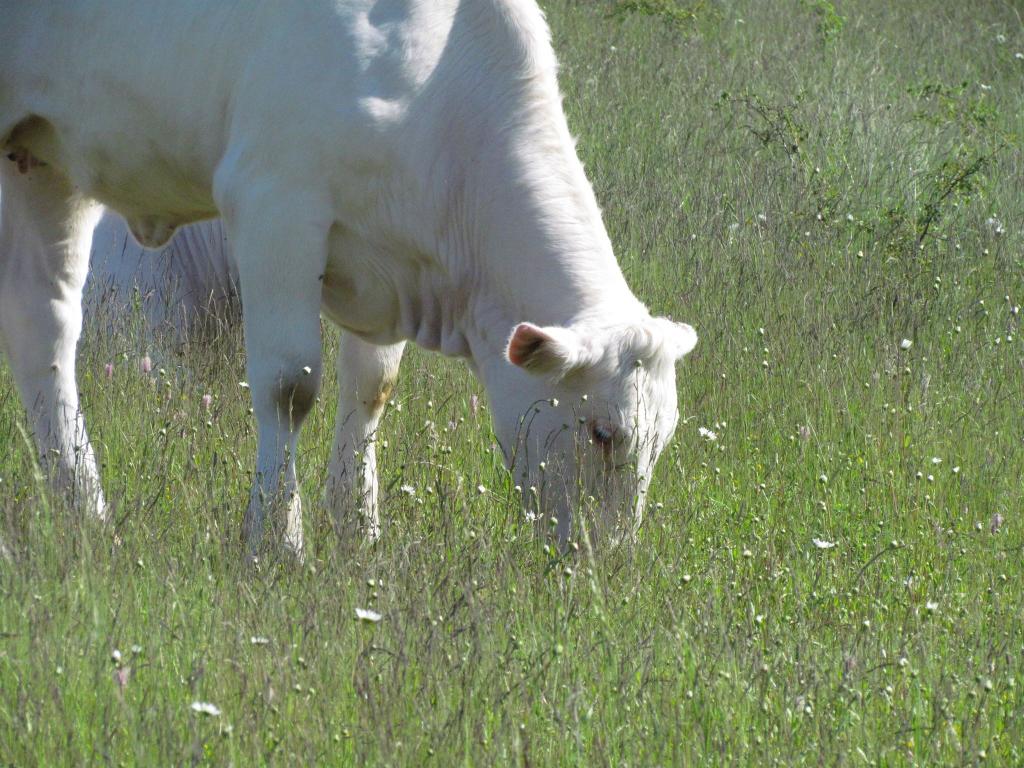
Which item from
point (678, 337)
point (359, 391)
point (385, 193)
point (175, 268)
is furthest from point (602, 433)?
point (175, 268)

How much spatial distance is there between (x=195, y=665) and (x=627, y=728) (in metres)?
0.97

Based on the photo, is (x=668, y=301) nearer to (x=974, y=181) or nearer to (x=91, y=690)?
(x=974, y=181)

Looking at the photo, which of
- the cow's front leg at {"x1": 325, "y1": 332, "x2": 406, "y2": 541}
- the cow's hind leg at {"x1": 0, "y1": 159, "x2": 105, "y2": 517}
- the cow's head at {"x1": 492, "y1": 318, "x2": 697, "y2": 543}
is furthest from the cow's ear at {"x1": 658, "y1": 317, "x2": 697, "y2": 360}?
the cow's hind leg at {"x1": 0, "y1": 159, "x2": 105, "y2": 517}

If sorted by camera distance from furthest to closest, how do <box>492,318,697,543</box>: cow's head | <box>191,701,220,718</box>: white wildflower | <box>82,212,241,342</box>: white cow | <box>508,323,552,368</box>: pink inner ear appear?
<box>82,212,241,342</box>: white cow → <box>492,318,697,543</box>: cow's head → <box>508,323,552,368</box>: pink inner ear → <box>191,701,220,718</box>: white wildflower

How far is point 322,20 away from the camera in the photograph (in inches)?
186

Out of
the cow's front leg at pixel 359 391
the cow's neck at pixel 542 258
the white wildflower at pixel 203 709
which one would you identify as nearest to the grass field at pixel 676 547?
the white wildflower at pixel 203 709

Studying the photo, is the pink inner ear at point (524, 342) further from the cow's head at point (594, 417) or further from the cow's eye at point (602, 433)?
the cow's eye at point (602, 433)

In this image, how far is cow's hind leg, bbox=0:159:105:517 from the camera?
5727mm

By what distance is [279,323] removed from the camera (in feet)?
15.8

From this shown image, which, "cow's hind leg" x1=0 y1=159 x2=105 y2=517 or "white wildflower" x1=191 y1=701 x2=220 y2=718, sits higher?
"white wildflower" x1=191 y1=701 x2=220 y2=718

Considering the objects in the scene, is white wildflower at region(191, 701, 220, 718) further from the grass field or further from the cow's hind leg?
the cow's hind leg

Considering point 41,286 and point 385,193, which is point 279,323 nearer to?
point 385,193

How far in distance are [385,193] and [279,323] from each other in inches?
20.9

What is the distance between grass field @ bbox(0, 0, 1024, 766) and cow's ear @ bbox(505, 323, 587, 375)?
537mm
